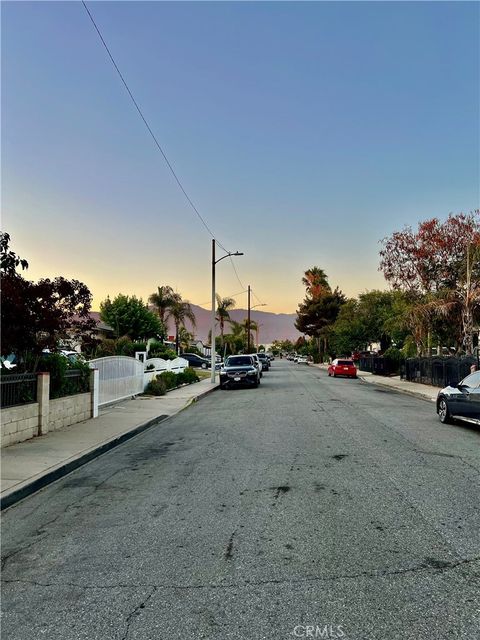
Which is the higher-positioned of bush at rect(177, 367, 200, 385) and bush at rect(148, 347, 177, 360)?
bush at rect(148, 347, 177, 360)

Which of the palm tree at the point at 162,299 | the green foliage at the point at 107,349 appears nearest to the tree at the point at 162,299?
the palm tree at the point at 162,299

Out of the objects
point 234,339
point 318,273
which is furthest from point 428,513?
point 318,273

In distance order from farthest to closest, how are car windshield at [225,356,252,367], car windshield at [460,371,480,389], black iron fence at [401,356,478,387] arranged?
car windshield at [225,356,252,367]
black iron fence at [401,356,478,387]
car windshield at [460,371,480,389]

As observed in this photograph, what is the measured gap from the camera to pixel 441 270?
104 ft

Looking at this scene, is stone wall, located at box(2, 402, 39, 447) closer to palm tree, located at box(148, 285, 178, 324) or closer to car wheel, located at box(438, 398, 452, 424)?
car wheel, located at box(438, 398, 452, 424)

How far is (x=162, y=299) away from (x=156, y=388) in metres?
34.4

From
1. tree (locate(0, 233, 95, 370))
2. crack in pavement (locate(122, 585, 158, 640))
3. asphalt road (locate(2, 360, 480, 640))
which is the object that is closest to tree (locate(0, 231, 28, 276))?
tree (locate(0, 233, 95, 370))

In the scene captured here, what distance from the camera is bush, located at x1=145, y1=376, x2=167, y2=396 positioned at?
880 inches

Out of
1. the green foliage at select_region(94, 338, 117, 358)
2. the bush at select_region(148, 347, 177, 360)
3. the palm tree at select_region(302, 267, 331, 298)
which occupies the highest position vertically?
the palm tree at select_region(302, 267, 331, 298)

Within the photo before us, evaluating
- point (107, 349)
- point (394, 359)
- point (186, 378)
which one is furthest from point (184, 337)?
point (107, 349)

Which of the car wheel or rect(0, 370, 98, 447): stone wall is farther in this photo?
the car wheel

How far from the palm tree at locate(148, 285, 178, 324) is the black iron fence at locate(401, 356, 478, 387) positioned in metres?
27.8

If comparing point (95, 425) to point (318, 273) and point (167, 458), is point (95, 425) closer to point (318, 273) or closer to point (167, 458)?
point (167, 458)

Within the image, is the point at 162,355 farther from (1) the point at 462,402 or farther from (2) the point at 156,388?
(1) the point at 462,402
